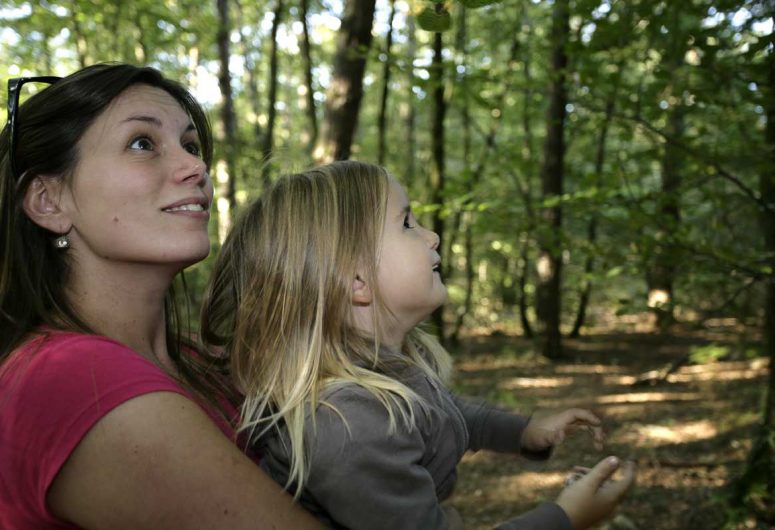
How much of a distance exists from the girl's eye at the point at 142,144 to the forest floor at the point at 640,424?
8.03 ft

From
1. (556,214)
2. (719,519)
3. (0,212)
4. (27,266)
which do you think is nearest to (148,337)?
(27,266)

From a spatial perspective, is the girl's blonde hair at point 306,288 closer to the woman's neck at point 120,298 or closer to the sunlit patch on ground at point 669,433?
the woman's neck at point 120,298

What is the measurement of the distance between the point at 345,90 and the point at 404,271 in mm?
3118

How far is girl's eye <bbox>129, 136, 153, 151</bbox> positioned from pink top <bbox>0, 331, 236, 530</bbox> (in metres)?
0.52

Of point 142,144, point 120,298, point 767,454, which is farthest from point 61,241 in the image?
point 767,454

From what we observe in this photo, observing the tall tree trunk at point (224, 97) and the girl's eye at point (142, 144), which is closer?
the girl's eye at point (142, 144)

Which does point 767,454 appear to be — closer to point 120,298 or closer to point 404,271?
point 404,271

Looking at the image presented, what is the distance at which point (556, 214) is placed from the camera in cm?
895

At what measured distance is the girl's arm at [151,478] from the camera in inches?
43.9

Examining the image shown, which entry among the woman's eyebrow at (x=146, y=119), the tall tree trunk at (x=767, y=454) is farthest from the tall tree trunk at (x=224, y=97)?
the woman's eyebrow at (x=146, y=119)

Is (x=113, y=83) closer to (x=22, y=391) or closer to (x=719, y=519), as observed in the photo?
(x=22, y=391)

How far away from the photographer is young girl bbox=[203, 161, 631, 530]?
1298 mm

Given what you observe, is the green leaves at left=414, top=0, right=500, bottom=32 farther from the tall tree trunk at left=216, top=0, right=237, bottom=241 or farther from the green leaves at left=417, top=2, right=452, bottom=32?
the tall tree trunk at left=216, top=0, right=237, bottom=241

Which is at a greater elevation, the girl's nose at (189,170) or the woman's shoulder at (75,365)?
the girl's nose at (189,170)
